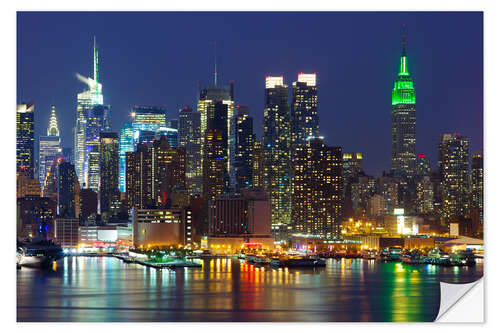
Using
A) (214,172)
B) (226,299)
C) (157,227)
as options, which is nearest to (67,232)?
(157,227)

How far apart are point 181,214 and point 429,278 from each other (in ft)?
152

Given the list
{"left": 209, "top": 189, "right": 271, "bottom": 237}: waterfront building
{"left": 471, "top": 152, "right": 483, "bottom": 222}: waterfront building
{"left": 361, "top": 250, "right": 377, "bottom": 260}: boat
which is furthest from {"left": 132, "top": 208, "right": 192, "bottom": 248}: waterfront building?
{"left": 471, "top": 152, "right": 483, "bottom": 222}: waterfront building

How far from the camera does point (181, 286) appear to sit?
3180cm

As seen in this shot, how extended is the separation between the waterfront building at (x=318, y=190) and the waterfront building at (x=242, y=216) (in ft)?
13.7

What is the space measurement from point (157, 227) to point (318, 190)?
15701mm

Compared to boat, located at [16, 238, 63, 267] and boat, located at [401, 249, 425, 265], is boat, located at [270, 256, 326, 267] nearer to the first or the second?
boat, located at [401, 249, 425, 265]

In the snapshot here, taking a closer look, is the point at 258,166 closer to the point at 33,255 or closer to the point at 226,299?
the point at 33,255

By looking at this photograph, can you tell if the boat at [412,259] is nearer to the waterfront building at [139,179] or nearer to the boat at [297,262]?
the boat at [297,262]

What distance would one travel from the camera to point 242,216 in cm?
8012

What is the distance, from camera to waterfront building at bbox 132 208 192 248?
266ft

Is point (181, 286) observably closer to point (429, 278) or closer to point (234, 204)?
point (429, 278)

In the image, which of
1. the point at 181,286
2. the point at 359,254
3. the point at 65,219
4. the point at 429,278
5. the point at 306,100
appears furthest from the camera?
the point at 306,100

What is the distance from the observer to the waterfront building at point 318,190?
82.8m
